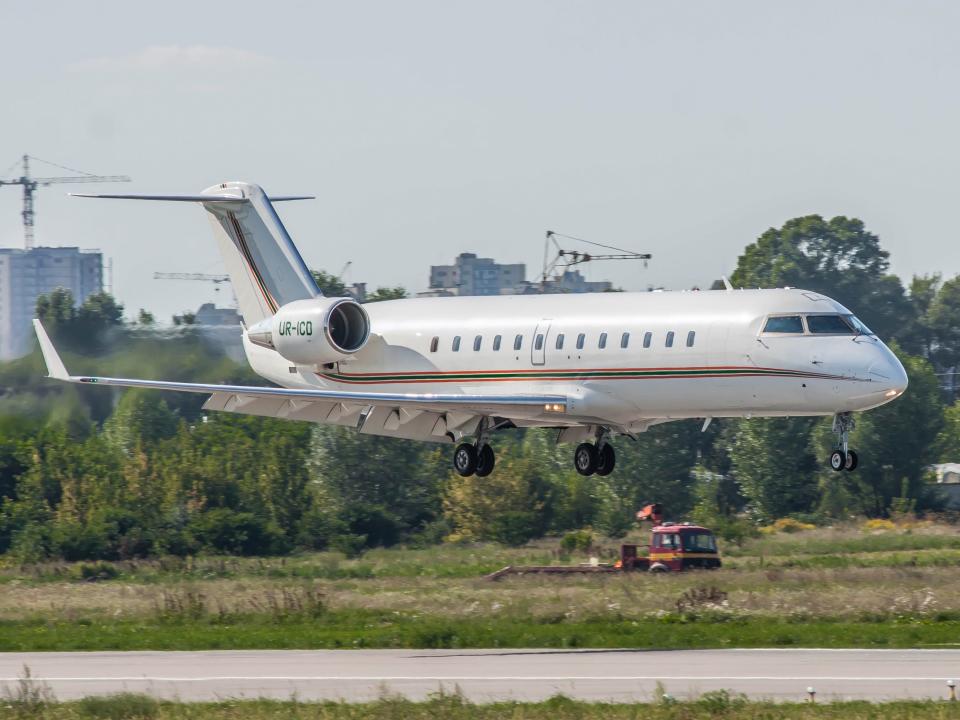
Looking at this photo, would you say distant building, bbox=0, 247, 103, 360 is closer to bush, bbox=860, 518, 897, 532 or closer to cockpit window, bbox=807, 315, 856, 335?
bush, bbox=860, 518, 897, 532

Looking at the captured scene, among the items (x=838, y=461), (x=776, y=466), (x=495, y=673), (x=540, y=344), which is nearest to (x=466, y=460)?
(x=540, y=344)

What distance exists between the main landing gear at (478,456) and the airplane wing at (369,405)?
0.30 m

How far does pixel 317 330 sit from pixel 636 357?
699cm

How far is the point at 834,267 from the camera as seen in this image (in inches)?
4311

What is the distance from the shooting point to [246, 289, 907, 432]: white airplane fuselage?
2947 cm

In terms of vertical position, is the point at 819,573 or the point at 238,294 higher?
the point at 238,294

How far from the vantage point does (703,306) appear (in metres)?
30.8

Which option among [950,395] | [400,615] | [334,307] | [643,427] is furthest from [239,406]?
[950,395]

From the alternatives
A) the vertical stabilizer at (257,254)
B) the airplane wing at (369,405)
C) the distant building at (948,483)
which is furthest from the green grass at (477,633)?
the distant building at (948,483)

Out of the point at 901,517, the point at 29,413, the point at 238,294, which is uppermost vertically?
the point at 238,294

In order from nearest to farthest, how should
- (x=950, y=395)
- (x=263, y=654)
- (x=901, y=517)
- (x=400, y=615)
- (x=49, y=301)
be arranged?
(x=263, y=654) → (x=400, y=615) → (x=901, y=517) → (x=49, y=301) → (x=950, y=395)

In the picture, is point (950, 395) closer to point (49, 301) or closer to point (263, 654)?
point (49, 301)

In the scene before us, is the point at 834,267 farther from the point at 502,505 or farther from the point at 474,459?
the point at 474,459

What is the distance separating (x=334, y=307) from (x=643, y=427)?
264 inches
